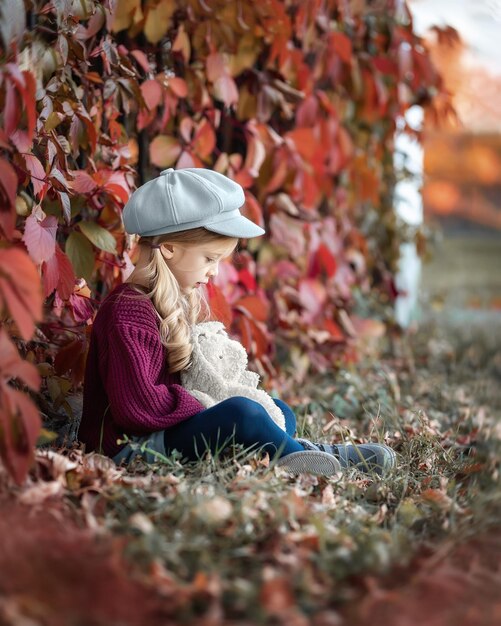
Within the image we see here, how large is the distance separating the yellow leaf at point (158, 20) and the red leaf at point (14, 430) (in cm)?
156

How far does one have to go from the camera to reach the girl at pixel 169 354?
7.45 feet

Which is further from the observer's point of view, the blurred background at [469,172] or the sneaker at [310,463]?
the blurred background at [469,172]

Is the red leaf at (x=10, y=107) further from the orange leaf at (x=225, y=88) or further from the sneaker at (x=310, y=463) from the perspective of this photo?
the orange leaf at (x=225, y=88)

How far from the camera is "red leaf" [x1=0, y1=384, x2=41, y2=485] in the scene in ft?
5.50

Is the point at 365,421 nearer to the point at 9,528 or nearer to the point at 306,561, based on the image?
the point at 306,561

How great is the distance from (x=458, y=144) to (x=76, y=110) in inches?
370

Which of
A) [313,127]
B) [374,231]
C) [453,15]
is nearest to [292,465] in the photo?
[313,127]

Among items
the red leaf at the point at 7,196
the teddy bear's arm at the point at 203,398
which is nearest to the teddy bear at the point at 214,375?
the teddy bear's arm at the point at 203,398

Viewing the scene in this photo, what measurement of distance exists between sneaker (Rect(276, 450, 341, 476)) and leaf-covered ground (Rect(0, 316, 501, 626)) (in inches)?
1.5

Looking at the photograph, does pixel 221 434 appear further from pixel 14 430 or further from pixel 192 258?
pixel 14 430

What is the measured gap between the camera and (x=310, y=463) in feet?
7.55

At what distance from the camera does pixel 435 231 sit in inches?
220

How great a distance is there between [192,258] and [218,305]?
1.41 feet

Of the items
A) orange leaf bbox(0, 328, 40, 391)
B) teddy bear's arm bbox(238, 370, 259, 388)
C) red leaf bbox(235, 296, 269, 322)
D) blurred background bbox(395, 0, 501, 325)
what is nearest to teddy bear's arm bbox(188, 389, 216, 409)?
teddy bear's arm bbox(238, 370, 259, 388)
